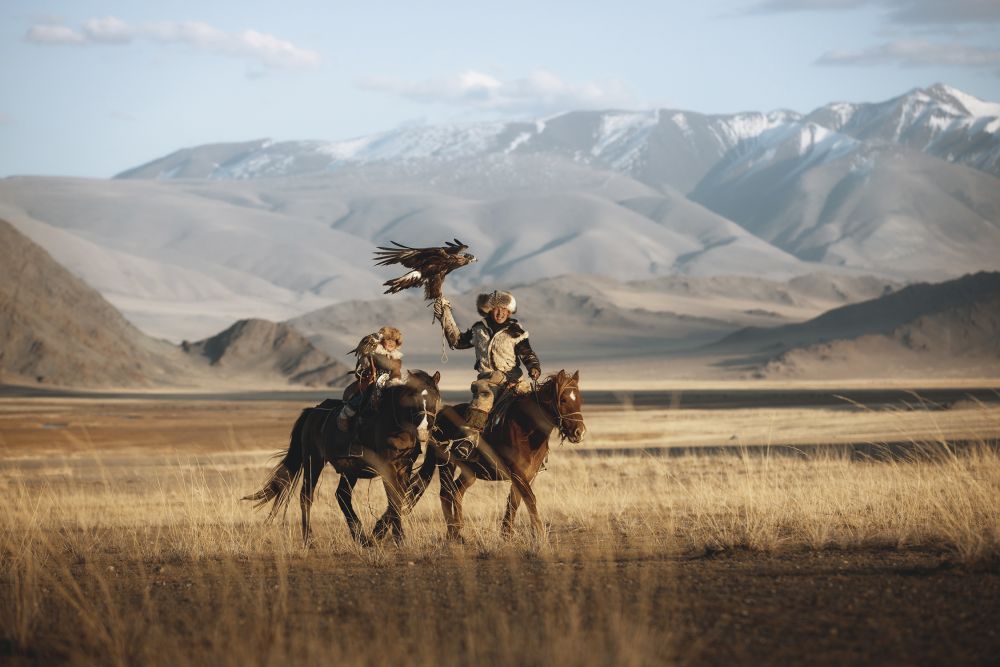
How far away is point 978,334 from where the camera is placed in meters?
84.1

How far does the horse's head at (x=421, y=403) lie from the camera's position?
1113 centimetres

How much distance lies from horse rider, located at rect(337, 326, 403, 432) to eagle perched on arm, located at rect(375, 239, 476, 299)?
0.47 meters

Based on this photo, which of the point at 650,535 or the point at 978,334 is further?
the point at 978,334

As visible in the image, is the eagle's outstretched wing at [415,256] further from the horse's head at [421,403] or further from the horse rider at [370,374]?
the horse's head at [421,403]

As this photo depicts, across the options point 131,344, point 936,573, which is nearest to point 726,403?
point 131,344

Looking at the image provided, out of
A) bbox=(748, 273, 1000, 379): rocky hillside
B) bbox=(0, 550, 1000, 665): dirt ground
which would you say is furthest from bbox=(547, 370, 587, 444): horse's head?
bbox=(748, 273, 1000, 379): rocky hillside

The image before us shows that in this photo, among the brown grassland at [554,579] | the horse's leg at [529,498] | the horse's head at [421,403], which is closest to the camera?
the brown grassland at [554,579]

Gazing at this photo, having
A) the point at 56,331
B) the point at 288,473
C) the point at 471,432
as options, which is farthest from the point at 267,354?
the point at 471,432

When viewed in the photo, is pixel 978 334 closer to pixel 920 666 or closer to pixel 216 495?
pixel 216 495

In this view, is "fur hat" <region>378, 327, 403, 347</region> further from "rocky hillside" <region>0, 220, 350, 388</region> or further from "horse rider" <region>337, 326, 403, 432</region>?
"rocky hillside" <region>0, 220, 350, 388</region>

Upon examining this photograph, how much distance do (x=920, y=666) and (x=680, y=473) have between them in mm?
12892

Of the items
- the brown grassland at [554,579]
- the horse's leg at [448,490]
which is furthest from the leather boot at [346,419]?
the brown grassland at [554,579]

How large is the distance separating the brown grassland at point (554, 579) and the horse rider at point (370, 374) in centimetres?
120

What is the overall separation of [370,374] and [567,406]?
71.3 inches
